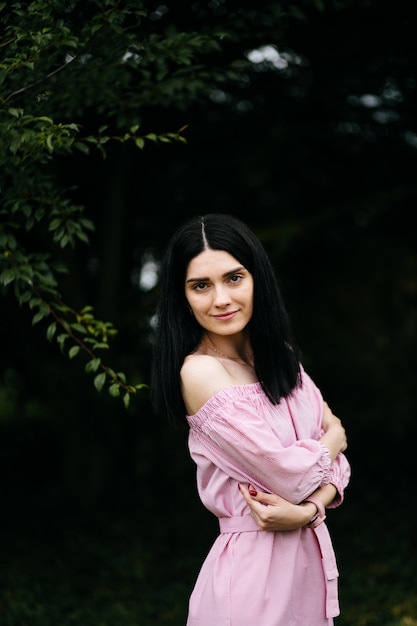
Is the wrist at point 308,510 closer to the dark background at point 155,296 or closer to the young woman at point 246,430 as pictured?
the young woman at point 246,430

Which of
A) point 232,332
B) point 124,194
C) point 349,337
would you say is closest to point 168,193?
point 124,194

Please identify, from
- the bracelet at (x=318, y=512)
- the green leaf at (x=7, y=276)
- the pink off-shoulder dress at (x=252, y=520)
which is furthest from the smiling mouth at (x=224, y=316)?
the green leaf at (x=7, y=276)

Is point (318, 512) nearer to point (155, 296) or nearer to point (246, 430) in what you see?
point (246, 430)

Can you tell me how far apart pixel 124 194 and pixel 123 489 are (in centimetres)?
265


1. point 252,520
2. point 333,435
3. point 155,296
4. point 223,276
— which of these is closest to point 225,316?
point 223,276

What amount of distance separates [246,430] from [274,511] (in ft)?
0.88

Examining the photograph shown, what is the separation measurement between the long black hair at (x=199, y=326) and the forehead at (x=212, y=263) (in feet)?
0.06

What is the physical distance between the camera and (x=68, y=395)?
20.0 ft

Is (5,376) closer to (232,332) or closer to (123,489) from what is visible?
(123,489)

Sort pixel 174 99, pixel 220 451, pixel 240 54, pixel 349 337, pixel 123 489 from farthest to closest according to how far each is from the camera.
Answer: pixel 349 337 → pixel 123 489 → pixel 240 54 → pixel 174 99 → pixel 220 451

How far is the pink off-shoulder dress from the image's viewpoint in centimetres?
228

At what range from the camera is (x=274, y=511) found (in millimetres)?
2268

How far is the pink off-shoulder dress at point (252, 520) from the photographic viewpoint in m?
2.28

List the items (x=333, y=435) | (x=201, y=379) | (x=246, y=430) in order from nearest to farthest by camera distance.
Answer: (x=246, y=430) < (x=201, y=379) < (x=333, y=435)
